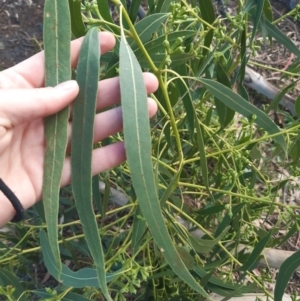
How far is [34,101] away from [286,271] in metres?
0.65

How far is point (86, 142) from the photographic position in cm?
75

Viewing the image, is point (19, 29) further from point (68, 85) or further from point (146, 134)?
point (146, 134)

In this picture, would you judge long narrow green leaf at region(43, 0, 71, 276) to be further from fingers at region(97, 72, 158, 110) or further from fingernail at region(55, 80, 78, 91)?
fingers at region(97, 72, 158, 110)

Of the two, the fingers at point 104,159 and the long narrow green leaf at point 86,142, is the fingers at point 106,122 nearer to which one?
the fingers at point 104,159

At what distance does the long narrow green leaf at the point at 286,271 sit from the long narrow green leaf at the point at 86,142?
0.46 meters

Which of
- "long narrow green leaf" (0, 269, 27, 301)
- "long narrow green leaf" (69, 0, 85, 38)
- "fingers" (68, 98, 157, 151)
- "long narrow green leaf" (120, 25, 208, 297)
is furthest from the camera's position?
"long narrow green leaf" (0, 269, 27, 301)

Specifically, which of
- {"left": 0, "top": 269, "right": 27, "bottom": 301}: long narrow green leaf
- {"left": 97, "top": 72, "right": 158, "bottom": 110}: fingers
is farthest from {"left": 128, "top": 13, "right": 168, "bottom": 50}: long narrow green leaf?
{"left": 0, "top": 269, "right": 27, "bottom": 301}: long narrow green leaf

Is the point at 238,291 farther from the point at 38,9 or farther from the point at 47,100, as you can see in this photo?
the point at 38,9

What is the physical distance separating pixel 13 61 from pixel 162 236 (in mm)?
1469

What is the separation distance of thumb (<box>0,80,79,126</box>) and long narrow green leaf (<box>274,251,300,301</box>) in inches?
23.2

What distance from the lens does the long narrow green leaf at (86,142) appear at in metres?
0.73

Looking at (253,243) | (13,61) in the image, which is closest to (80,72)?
(253,243)

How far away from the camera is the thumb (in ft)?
2.47

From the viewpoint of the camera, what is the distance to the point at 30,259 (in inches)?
56.6
